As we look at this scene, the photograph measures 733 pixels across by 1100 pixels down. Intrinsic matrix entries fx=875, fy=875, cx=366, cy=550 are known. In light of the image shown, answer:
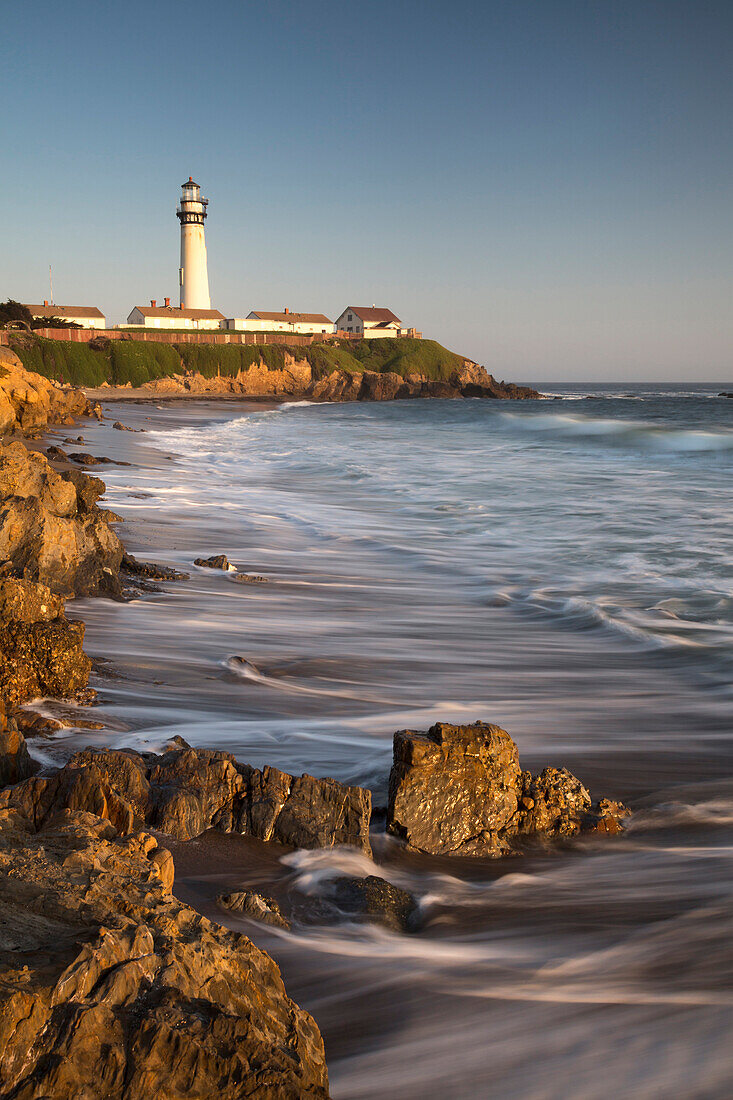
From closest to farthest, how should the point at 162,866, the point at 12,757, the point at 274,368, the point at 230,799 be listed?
the point at 162,866, the point at 12,757, the point at 230,799, the point at 274,368

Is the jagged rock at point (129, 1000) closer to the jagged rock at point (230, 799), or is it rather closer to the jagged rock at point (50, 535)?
the jagged rock at point (230, 799)

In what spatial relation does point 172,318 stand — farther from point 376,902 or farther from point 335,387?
point 376,902

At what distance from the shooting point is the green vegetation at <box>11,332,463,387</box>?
186 ft

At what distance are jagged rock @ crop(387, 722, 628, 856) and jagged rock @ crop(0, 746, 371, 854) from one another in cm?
20

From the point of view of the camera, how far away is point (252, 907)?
9.85 feet

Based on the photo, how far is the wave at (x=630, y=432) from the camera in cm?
3750

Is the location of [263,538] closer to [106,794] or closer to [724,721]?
[724,721]

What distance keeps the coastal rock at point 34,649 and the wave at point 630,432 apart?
3332 cm

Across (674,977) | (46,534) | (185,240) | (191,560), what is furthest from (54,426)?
(185,240)

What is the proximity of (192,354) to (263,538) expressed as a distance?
198 feet

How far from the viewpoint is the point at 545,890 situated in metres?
3.48

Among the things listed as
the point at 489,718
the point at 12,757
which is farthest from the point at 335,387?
the point at 12,757

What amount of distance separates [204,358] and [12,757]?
69363 mm

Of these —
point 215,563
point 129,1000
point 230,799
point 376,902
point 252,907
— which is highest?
point 129,1000
